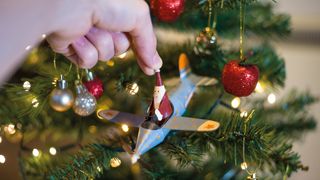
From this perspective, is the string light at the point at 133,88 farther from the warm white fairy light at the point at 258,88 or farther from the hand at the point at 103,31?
the warm white fairy light at the point at 258,88

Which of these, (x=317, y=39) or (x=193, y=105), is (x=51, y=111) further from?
(x=317, y=39)

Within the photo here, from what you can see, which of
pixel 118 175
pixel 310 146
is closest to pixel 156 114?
pixel 118 175

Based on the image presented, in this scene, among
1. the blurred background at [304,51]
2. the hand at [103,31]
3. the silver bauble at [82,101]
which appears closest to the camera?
the hand at [103,31]

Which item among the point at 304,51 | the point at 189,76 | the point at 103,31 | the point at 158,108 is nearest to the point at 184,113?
the point at 189,76

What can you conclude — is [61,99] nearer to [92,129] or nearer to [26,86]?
[26,86]

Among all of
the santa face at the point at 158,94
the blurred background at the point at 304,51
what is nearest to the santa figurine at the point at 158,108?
the santa face at the point at 158,94
